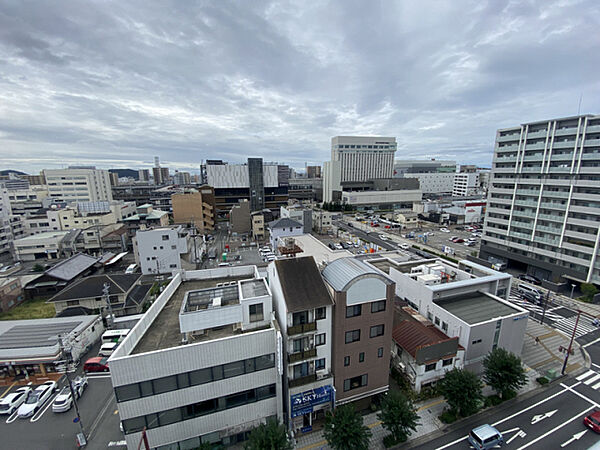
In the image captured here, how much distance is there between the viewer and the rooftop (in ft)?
57.9

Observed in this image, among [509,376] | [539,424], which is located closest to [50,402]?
[509,376]

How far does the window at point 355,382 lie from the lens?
1980 centimetres

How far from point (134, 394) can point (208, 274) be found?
12081mm

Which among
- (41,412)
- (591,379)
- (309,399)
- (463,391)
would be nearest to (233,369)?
(309,399)

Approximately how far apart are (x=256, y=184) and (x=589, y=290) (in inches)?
3645

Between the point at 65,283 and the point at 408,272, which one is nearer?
the point at 408,272

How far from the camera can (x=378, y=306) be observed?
19312 millimetres

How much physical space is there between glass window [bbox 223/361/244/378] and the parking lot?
10.7 meters

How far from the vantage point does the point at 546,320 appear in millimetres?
33781

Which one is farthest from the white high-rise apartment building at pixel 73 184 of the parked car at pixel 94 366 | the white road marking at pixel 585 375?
the white road marking at pixel 585 375

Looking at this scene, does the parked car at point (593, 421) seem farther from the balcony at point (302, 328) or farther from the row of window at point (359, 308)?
the balcony at point (302, 328)

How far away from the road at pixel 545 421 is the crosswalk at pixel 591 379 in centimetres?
8

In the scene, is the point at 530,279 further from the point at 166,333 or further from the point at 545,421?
the point at 166,333

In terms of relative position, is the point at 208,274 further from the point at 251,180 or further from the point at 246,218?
the point at 251,180
